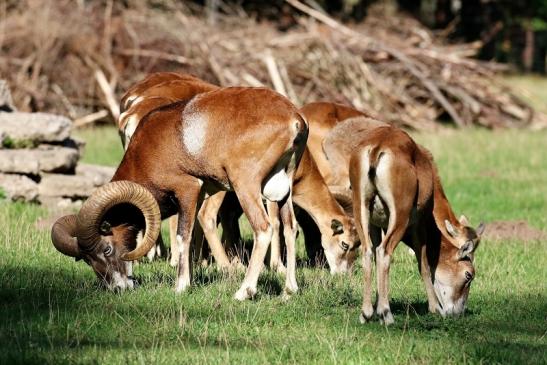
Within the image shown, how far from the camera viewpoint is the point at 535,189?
19750 millimetres

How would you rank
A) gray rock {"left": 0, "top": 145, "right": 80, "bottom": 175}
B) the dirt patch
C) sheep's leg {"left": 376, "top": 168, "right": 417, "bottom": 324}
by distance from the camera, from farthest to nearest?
gray rock {"left": 0, "top": 145, "right": 80, "bottom": 175} → the dirt patch → sheep's leg {"left": 376, "top": 168, "right": 417, "bottom": 324}

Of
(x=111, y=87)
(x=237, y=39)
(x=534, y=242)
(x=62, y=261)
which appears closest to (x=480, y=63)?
(x=237, y=39)

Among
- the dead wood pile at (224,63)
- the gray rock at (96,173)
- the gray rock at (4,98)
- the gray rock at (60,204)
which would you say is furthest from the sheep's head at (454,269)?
the dead wood pile at (224,63)

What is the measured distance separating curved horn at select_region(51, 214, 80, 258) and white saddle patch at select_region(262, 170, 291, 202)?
6.25ft

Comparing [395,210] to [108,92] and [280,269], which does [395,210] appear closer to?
[280,269]

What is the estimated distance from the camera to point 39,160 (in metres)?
16.6

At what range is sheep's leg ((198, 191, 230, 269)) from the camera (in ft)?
42.4

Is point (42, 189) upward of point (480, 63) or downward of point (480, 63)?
upward

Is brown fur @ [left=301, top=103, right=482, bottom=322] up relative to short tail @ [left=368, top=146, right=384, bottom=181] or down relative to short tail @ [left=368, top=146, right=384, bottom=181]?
down

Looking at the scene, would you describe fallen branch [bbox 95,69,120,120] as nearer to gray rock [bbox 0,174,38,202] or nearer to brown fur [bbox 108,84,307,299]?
gray rock [bbox 0,174,38,202]

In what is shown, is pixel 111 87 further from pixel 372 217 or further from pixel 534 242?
pixel 372 217

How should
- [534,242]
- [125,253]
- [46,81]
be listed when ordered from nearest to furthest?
[125,253], [534,242], [46,81]

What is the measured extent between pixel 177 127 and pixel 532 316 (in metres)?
3.78

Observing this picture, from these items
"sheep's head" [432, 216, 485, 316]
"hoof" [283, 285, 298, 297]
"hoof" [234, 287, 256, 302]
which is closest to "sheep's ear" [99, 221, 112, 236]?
"hoof" [234, 287, 256, 302]
